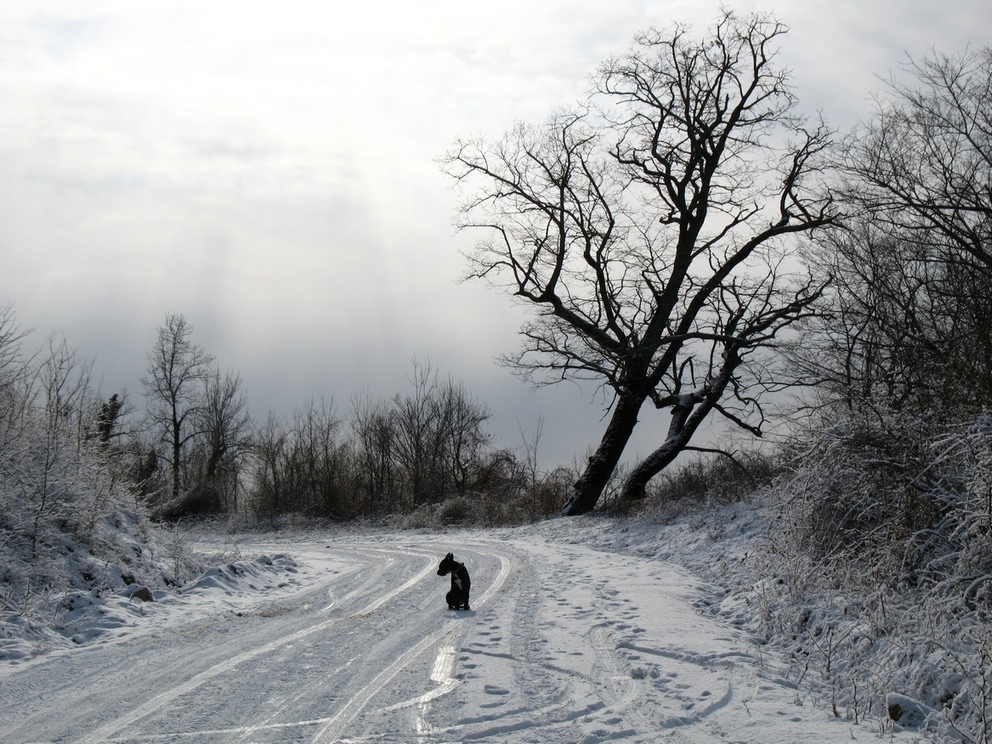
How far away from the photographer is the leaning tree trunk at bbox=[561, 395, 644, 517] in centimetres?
2319

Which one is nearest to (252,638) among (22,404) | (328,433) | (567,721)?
(567,721)

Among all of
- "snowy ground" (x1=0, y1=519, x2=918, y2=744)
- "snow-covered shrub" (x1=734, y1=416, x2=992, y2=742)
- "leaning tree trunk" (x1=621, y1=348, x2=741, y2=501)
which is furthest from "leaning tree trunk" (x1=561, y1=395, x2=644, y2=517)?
"snow-covered shrub" (x1=734, y1=416, x2=992, y2=742)

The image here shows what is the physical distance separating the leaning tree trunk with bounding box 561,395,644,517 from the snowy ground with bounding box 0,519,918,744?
39.1ft

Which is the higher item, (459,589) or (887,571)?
(887,571)

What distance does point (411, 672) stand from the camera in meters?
6.45

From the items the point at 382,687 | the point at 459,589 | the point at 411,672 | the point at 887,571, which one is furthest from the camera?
the point at 459,589

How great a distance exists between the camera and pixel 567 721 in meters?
5.25

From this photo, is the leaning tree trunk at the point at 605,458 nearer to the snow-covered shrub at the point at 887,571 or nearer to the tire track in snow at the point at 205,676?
the snow-covered shrub at the point at 887,571

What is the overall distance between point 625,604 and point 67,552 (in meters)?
7.97

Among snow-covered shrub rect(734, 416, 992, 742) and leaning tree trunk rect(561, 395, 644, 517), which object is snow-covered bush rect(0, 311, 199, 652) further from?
leaning tree trunk rect(561, 395, 644, 517)

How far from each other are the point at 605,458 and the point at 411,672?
57.6 feet

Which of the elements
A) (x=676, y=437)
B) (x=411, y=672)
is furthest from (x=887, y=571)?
(x=676, y=437)

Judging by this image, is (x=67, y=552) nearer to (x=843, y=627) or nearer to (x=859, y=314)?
(x=843, y=627)

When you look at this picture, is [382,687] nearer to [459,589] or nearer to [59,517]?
[459,589]
